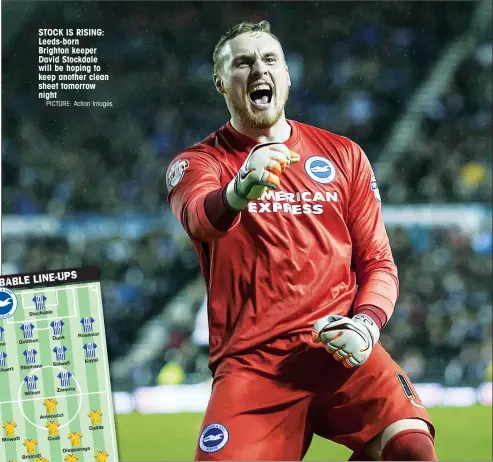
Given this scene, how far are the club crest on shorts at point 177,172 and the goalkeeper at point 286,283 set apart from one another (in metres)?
0.01

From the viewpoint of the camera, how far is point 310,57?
18.9 ft

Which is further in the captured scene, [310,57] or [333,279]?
[310,57]

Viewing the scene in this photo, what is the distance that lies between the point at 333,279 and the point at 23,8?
2483 mm

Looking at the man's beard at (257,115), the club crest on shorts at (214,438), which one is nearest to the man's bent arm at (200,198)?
the man's beard at (257,115)

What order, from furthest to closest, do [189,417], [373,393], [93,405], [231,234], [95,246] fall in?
[189,417] < [95,246] < [93,405] < [231,234] < [373,393]

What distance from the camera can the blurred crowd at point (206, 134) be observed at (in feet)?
16.6

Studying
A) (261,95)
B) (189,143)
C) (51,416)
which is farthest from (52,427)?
(189,143)

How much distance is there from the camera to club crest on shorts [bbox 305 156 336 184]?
3398 mm

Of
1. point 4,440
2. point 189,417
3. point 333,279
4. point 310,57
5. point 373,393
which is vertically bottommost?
point 189,417

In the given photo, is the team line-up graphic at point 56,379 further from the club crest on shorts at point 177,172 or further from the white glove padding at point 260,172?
the white glove padding at point 260,172

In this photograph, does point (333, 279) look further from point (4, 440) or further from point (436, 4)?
point (436, 4)

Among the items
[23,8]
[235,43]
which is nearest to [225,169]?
[235,43]

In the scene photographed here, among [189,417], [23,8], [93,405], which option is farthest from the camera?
[189,417]

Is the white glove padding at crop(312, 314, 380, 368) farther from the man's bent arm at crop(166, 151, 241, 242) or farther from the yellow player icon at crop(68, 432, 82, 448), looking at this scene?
the yellow player icon at crop(68, 432, 82, 448)
